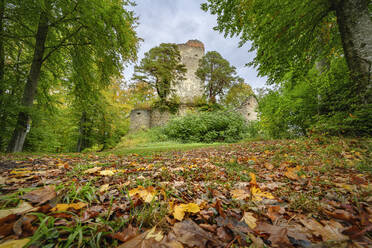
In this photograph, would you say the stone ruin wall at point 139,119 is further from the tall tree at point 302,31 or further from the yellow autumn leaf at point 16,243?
the yellow autumn leaf at point 16,243

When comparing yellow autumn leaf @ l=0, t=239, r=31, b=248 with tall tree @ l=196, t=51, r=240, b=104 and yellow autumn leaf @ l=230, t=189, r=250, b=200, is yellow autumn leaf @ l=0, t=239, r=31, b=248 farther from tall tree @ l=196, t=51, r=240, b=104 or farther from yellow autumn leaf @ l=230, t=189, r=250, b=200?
tall tree @ l=196, t=51, r=240, b=104

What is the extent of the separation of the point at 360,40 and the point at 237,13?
3.25m

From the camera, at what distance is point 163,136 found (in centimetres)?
1045

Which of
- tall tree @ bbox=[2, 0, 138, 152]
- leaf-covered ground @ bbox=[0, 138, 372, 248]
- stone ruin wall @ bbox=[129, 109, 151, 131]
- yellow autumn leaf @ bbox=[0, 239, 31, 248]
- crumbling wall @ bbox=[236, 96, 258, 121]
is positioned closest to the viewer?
yellow autumn leaf @ bbox=[0, 239, 31, 248]

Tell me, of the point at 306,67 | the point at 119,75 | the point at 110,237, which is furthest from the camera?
the point at 119,75

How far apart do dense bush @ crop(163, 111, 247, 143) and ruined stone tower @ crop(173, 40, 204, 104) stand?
7452 mm

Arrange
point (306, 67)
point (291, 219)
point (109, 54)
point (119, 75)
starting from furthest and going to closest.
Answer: point (119, 75)
point (109, 54)
point (306, 67)
point (291, 219)

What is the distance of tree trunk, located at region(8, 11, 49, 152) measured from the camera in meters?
4.63

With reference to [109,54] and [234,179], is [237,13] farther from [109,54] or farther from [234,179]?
[234,179]

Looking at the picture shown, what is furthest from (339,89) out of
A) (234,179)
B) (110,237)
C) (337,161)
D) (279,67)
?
(110,237)

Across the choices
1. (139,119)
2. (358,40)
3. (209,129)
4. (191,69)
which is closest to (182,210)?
(358,40)

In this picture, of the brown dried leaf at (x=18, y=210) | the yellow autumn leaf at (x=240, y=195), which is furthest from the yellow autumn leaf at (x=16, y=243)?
the yellow autumn leaf at (x=240, y=195)

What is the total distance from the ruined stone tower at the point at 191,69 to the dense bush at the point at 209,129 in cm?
745

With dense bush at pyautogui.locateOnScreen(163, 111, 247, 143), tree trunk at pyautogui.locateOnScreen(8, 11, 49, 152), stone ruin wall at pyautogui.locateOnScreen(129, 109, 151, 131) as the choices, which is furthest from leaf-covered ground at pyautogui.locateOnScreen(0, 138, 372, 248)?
stone ruin wall at pyautogui.locateOnScreen(129, 109, 151, 131)
